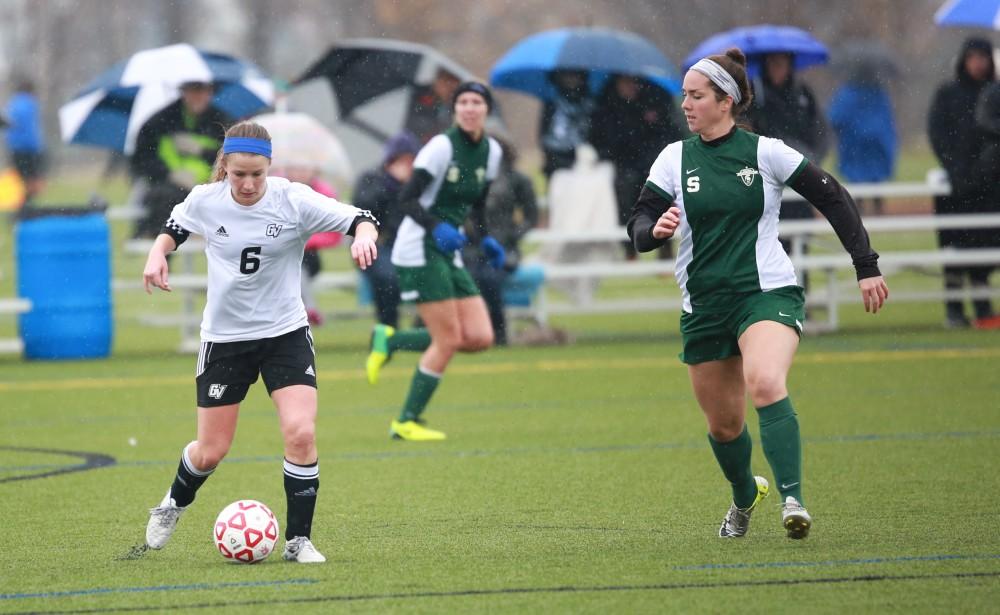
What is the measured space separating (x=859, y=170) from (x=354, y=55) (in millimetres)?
5851

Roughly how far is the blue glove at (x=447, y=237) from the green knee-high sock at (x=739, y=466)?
3.55 metres

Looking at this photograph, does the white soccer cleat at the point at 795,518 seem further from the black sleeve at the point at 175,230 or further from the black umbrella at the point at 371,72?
the black umbrella at the point at 371,72

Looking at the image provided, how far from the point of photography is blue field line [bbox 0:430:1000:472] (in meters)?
9.31

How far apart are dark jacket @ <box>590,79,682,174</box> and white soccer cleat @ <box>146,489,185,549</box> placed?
34.0 feet

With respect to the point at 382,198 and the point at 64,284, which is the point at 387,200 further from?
the point at 64,284

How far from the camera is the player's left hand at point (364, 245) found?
6082mm

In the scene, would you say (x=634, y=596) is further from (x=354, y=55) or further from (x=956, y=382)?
(x=354, y=55)

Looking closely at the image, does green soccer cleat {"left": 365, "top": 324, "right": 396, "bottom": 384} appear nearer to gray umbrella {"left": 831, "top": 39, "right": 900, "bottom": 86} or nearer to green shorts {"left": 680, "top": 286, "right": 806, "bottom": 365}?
green shorts {"left": 680, "top": 286, "right": 806, "bottom": 365}

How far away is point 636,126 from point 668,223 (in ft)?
33.9

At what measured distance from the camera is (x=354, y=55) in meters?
17.7

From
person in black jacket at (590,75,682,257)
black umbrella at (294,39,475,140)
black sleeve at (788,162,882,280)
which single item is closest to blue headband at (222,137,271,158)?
black sleeve at (788,162,882,280)

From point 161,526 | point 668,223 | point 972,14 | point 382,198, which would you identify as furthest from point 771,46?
point 161,526

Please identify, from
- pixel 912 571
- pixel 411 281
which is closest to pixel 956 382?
pixel 411 281

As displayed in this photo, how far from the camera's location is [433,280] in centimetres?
1002
